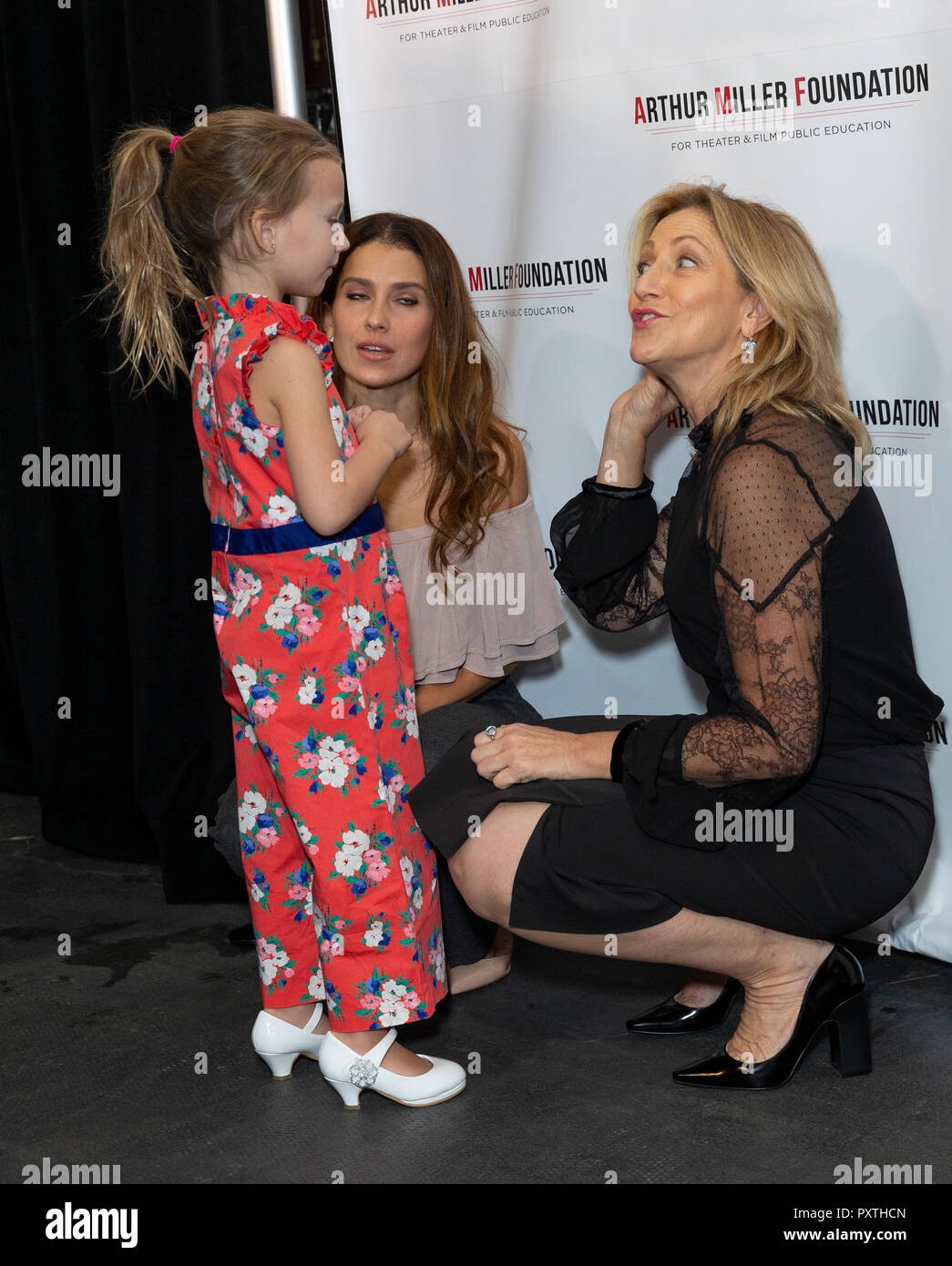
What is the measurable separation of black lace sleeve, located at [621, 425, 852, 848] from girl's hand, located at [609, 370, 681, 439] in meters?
0.39

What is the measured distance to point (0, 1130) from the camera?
6.24 ft

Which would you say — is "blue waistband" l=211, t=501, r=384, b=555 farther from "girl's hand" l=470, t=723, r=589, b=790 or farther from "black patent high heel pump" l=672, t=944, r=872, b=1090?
"black patent high heel pump" l=672, t=944, r=872, b=1090

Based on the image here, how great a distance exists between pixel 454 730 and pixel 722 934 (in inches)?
24.3

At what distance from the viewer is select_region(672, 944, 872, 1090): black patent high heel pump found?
1.92 metres

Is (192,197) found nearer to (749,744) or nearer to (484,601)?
(484,601)

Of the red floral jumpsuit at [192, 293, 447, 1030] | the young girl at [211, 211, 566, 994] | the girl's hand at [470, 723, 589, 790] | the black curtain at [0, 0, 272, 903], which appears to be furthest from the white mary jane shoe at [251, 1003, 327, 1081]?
the black curtain at [0, 0, 272, 903]

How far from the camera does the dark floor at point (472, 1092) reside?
177 cm

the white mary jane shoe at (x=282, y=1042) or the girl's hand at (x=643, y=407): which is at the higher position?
the girl's hand at (x=643, y=407)

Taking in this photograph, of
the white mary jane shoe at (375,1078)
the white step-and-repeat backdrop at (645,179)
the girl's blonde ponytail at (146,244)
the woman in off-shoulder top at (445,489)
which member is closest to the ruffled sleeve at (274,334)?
the girl's blonde ponytail at (146,244)

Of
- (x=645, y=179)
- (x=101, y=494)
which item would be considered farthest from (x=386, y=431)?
(x=101, y=494)

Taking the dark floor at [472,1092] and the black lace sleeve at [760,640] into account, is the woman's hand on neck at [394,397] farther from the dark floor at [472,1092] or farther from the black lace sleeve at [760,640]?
the dark floor at [472,1092]

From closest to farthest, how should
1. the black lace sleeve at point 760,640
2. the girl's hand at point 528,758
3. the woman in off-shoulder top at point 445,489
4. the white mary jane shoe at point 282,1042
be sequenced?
the black lace sleeve at point 760,640, the girl's hand at point 528,758, the white mary jane shoe at point 282,1042, the woman in off-shoulder top at point 445,489

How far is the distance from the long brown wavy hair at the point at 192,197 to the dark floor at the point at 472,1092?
3.59 ft
